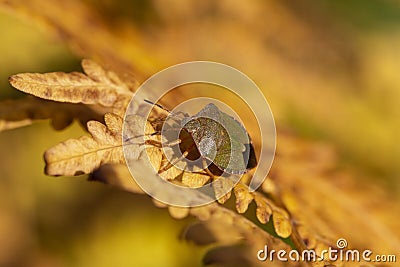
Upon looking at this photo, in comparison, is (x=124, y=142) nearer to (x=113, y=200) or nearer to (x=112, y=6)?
(x=113, y=200)

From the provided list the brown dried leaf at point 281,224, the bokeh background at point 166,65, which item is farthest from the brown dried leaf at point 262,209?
the bokeh background at point 166,65

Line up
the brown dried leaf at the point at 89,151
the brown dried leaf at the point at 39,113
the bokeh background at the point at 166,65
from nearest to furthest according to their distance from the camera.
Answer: the brown dried leaf at the point at 89,151, the brown dried leaf at the point at 39,113, the bokeh background at the point at 166,65

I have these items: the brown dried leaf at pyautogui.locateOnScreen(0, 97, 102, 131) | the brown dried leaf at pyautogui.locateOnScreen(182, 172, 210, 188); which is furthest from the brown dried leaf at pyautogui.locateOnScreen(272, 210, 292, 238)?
the brown dried leaf at pyautogui.locateOnScreen(0, 97, 102, 131)

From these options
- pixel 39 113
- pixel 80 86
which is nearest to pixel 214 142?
pixel 80 86

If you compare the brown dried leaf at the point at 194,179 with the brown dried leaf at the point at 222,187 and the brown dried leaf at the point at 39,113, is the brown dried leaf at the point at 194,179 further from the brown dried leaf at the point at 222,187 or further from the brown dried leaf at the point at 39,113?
the brown dried leaf at the point at 39,113

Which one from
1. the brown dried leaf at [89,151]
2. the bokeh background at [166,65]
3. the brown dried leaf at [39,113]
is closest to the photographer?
the brown dried leaf at [89,151]

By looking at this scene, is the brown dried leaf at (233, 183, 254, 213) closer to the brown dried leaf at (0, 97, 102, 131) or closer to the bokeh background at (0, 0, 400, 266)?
the brown dried leaf at (0, 97, 102, 131)
